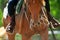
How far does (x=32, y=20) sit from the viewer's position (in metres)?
6.26

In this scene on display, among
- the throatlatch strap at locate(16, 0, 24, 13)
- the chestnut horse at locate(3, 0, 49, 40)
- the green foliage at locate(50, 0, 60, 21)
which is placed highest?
the green foliage at locate(50, 0, 60, 21)

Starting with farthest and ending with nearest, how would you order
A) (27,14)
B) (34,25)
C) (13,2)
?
(13,2) < (27,14) < (34,25)

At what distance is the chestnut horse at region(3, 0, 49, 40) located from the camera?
20.3ft

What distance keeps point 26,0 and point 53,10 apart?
381 inches

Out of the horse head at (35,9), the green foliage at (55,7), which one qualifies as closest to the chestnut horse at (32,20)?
the horse head at (35,9)

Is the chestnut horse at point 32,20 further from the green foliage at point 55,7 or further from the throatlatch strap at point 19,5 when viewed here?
the green foliage at point 55,7

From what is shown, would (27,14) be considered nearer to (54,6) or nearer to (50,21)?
(50,21)

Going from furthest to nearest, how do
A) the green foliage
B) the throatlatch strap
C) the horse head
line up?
the green foliage → the throatlatch strap → the horse head

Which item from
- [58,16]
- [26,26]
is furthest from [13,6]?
[58,16]

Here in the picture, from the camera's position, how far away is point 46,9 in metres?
7.31

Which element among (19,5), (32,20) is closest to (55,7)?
(19,5)

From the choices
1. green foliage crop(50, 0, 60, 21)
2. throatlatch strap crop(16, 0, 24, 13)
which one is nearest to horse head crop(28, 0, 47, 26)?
throatlatch strap crop(16, 0, 24, 13)

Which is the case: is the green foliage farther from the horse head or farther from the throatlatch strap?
the horse head

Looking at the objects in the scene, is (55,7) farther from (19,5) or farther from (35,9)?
(35,9)
